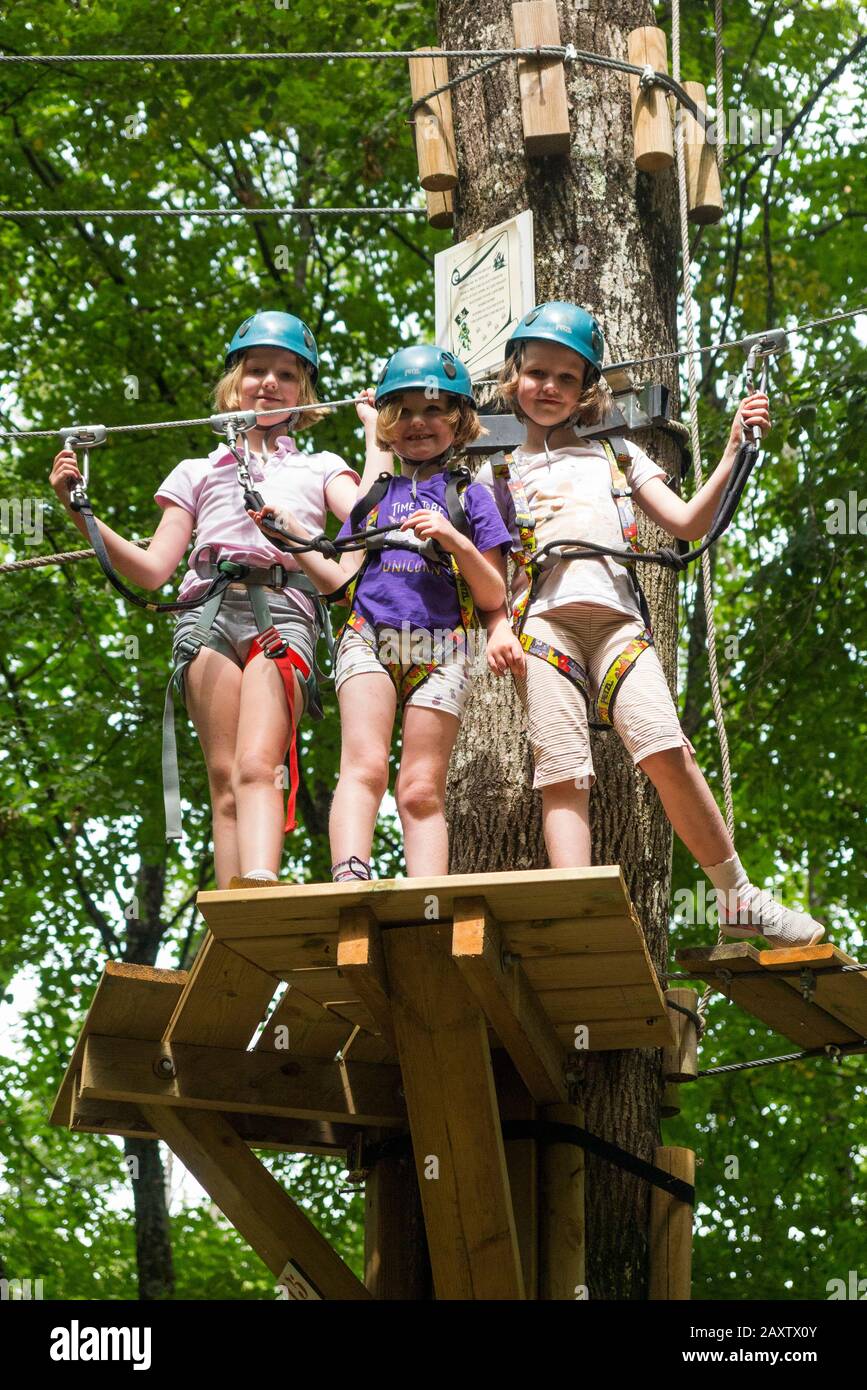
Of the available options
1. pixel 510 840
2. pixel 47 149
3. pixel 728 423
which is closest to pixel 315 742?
pixel 728 423

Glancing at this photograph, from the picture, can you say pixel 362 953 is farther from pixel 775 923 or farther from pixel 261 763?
pixel 775 923

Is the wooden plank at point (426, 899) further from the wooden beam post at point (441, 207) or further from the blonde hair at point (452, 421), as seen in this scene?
the wooden beam post at point (441, 207)

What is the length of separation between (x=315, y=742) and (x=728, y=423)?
116 inches

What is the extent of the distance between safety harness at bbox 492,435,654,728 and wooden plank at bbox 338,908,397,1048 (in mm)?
928

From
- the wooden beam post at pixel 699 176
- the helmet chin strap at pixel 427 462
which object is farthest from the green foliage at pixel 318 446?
the helmet chin strap at pixel 427 462

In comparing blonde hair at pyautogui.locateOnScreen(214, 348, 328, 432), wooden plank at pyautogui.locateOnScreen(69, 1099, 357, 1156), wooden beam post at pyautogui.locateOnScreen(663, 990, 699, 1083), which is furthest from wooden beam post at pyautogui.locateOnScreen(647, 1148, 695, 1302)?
blonde hair at pyautogui.locateOnScreen(214, 348, 328, 432)

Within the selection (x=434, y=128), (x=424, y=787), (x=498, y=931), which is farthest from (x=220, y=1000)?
(x=434, y=128)

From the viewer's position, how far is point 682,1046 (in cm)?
439

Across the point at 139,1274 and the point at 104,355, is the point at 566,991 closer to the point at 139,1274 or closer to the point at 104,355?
the point at 139,1274

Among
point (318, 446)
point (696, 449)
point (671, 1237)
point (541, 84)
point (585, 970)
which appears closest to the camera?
point (585, 970)

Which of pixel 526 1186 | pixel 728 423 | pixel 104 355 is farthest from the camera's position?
pixel 104 355

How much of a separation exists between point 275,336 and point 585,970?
2.04 m

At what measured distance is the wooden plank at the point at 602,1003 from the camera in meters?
3.81

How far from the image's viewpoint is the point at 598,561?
4.20 meters
